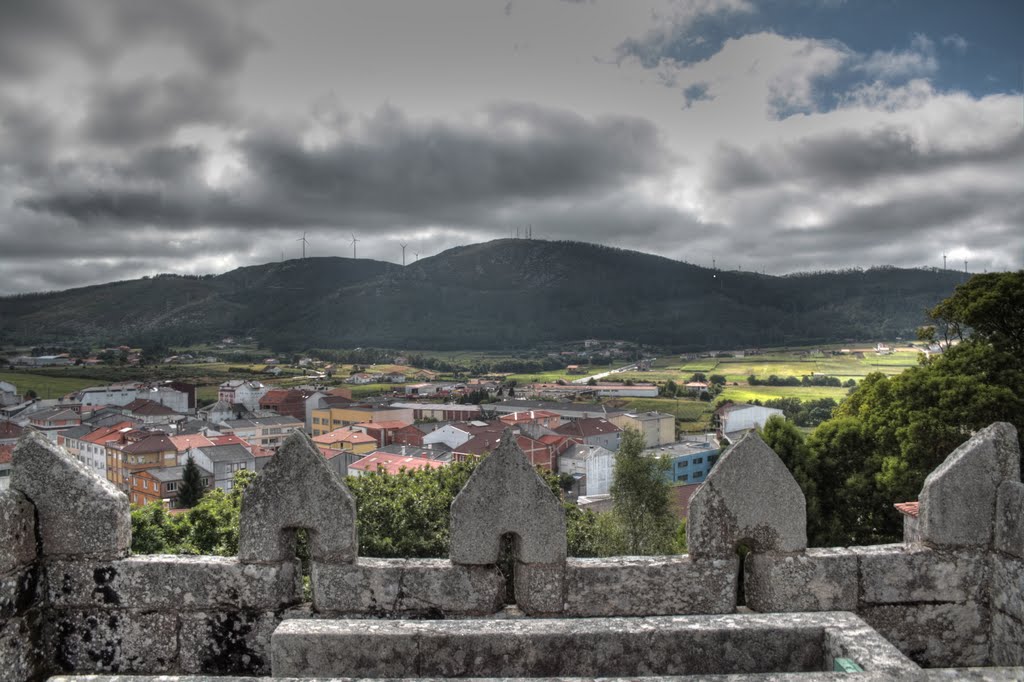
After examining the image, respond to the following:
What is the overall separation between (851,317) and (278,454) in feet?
403

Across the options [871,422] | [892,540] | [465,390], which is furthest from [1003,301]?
[465,390]

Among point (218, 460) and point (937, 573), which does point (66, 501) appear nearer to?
point (937, 573)

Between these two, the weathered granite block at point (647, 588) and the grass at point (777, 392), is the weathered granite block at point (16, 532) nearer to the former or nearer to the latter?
the weathered granite block at point (647, 588)

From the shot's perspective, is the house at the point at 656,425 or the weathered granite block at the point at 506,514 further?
the house at the point at 656,425

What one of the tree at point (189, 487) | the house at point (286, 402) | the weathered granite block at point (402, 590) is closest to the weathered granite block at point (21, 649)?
the weathered granite block at point (402, 590)

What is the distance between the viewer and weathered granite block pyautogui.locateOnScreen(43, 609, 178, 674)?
5.29 meters

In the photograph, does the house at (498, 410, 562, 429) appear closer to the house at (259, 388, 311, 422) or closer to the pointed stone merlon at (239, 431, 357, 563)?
the house at (259, 388, 311, 422)

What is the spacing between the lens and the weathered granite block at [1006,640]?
509 centimetres

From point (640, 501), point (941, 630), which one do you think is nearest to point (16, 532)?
point (941, 630)

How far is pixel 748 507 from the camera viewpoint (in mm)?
5371

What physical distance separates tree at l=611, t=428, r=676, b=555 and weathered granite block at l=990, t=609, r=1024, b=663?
2556 cm

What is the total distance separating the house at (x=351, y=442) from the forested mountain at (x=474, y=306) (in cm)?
2647

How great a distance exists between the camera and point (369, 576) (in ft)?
17.4

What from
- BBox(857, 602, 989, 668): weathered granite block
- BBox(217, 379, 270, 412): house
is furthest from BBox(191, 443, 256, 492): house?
BBox(857, 602, 989, 668): weathered granite block
